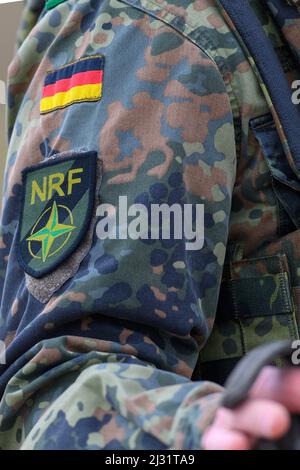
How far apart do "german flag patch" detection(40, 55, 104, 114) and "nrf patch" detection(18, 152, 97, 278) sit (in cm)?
6

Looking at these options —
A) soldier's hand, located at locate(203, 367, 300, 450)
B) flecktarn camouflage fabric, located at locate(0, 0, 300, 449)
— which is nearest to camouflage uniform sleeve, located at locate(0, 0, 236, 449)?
flecktarn camouflage fabric, located at locate(0, 0, 300, 449)

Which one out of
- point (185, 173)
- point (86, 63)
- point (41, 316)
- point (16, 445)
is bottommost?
point (16, 445)

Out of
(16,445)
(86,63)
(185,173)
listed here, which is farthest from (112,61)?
(16,445)

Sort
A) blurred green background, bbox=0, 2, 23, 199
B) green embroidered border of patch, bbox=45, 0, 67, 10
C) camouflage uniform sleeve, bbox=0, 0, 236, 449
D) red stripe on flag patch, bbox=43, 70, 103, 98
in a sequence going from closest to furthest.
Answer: camouflage uniform sleeve, bbox=0, 0, 236, 449, red stripe on flag patch, bbox=43, 70, 103, 98, green embroidered border of patch, bbox=45, 0, 67, 10, blurred green background, bbox=0, 2, 23, 199

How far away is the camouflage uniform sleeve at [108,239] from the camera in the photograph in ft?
2.44

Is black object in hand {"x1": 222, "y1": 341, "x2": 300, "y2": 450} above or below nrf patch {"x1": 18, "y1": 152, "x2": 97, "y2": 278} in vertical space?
below

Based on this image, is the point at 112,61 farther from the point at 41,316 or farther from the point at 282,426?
the point at 282,426

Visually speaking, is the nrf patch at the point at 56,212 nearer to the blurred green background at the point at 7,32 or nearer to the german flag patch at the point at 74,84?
the german flag patch at the point at 74,84

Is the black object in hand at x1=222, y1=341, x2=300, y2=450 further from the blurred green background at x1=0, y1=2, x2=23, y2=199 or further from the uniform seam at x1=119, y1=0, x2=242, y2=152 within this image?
the blurred green background at x1=0, y1=2, x2=23, y2=199

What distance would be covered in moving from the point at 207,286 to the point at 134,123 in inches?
6.2

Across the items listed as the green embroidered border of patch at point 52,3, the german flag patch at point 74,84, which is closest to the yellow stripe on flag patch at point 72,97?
the german flag patch at point 74,84

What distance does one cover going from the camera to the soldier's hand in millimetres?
507

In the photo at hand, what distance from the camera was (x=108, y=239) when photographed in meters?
0.77

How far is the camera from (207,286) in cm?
81
